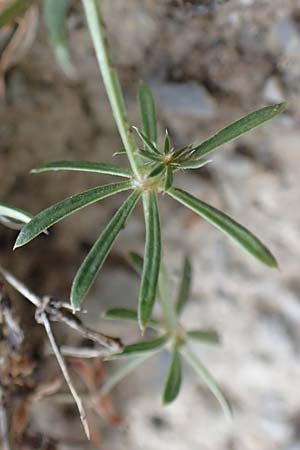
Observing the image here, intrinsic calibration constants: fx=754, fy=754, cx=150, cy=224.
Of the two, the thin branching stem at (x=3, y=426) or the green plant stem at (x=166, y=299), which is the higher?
the green plant stem at (x=166, y=299)

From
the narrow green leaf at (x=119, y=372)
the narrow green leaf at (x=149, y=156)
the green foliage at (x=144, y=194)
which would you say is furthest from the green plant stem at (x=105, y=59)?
the narrow green leaf at (x=119, y=372)

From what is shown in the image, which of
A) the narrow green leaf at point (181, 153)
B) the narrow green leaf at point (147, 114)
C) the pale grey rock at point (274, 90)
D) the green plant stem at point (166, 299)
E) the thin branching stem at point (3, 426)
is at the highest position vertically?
the pale grey rock at point (274, 90)

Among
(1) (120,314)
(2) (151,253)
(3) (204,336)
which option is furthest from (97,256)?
(3) (204,336)

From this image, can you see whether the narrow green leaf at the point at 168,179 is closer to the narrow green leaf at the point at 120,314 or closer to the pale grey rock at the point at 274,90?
the narrow green leaf at the point at 120,314

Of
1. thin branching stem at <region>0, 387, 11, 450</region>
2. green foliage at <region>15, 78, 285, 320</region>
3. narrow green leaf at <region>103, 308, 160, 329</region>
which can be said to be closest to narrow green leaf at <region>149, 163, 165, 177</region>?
green foliage at <region>15, 78, 285, 320</region>

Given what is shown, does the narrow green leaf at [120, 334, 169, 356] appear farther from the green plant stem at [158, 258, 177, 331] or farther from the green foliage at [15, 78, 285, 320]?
the green foliage at [15, 78, 285, 320]

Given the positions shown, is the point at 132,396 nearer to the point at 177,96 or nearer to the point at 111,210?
the point at 111,210

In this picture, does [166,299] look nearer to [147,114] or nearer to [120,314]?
[120,314]
